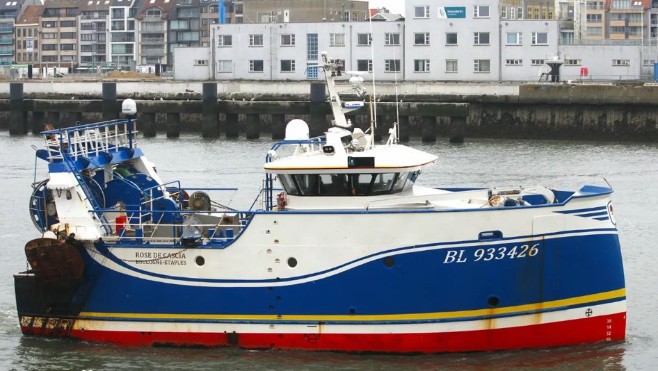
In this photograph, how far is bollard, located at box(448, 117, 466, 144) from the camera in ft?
168

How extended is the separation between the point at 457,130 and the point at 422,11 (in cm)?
1511

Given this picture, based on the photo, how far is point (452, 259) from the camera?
56.1ft

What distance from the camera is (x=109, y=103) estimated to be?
5638 centimetres

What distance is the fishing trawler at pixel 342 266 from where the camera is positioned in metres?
17.1

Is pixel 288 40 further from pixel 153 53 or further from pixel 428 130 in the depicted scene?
pixel 153 53

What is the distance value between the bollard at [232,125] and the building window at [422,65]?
40.6 ft

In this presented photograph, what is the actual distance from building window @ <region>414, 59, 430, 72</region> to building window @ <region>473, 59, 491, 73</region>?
2332 mm

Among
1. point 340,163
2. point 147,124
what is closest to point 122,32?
point 147,124

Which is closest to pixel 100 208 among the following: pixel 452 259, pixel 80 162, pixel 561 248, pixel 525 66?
pixel 80 162

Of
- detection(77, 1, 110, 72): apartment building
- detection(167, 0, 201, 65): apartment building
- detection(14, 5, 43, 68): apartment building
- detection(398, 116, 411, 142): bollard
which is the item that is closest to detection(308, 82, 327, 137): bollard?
detection(398, 116, 411, 142): bollard

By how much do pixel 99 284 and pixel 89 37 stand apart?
110181mm

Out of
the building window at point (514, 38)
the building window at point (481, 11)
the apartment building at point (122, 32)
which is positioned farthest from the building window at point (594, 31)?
the building window at point (481, 11)

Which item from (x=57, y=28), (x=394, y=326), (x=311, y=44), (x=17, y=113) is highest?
(x=57, y=28)

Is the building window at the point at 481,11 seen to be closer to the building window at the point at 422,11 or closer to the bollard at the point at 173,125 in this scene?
the building window at the point at 422,11
